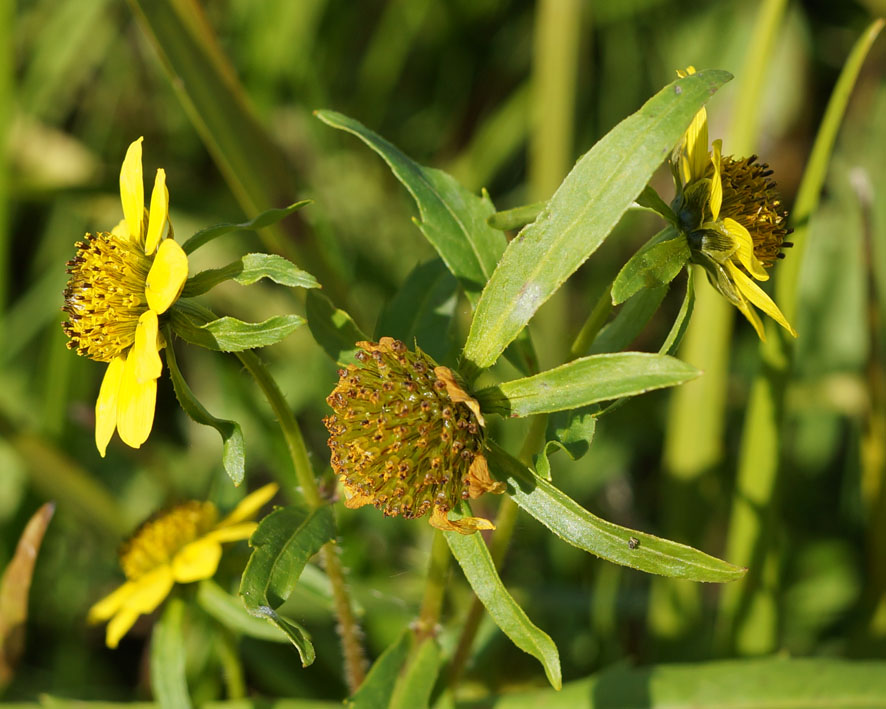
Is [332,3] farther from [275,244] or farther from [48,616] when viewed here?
[48,616]

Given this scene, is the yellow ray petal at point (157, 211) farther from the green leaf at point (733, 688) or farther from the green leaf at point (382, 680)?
the green leaf at point (733, 688)

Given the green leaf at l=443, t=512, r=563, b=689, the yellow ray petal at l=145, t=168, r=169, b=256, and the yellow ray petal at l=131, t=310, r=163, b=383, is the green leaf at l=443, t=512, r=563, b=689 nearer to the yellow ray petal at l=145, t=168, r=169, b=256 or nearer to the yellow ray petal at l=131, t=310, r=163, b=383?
the yellow ray petal at l=131, t=310, r=163, b=383

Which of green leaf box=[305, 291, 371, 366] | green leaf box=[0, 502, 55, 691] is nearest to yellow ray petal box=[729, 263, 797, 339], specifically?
green leaf box=[305, 291, 371, 366]

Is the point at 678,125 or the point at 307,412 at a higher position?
the point at 678,125

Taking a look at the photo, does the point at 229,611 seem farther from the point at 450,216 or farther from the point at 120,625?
the point at 450,216

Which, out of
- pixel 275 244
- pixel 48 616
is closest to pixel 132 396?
pixel 275 244

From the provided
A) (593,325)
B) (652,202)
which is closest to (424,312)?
(593,325)
